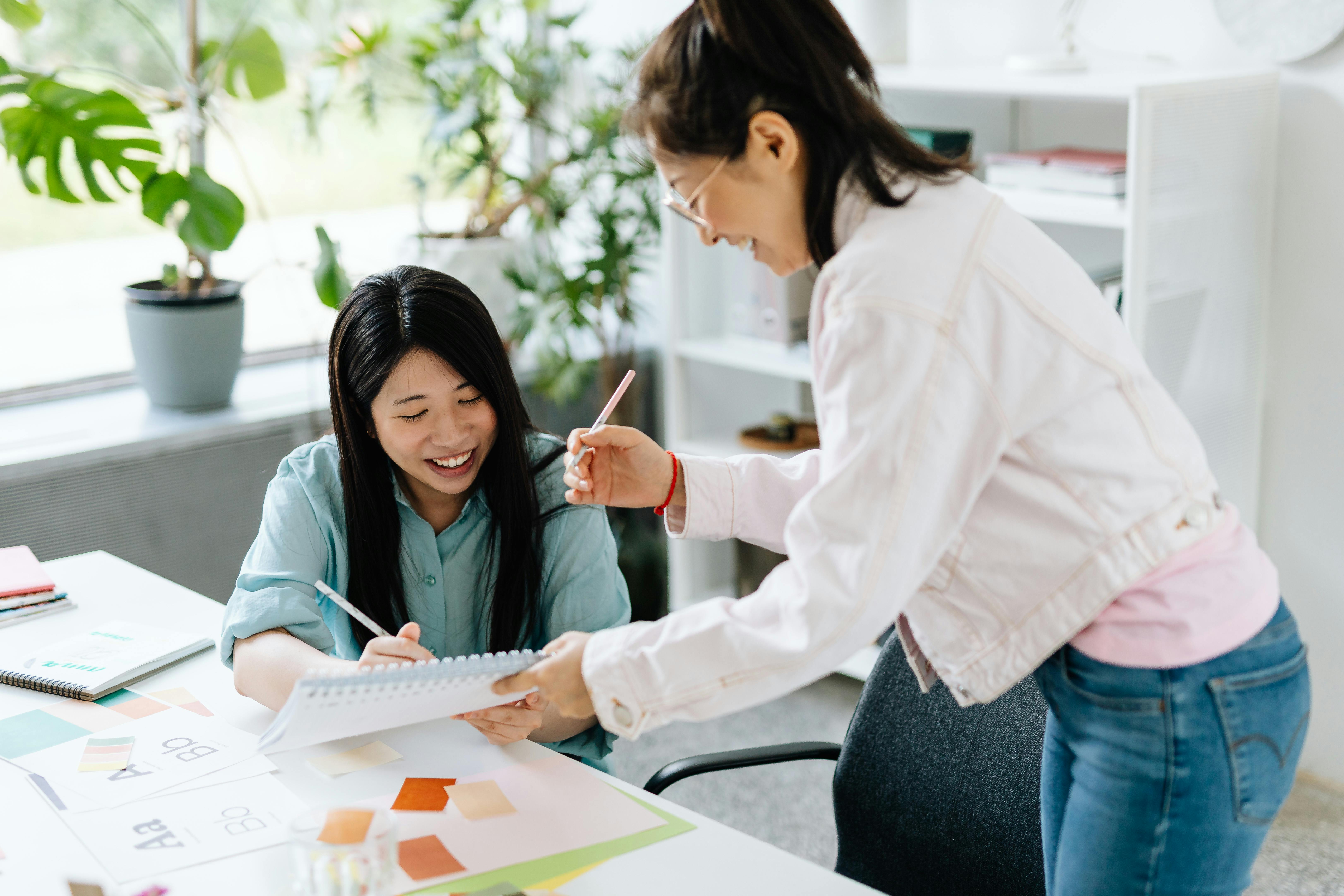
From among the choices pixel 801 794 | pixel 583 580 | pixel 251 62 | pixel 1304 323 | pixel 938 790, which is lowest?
pixel 801 794

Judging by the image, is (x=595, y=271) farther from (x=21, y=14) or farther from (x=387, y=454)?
(x=387, y=454)

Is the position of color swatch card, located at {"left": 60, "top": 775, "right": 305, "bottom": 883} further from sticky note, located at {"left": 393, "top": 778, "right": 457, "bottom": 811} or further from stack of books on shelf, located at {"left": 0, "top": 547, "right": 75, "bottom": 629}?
stack of books on shelf, located at {"left": 0, "top": 547, "right": 75, "bottom": 629}

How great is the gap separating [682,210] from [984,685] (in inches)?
19.2

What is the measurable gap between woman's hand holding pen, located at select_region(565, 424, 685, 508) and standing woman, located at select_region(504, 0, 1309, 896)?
36cm

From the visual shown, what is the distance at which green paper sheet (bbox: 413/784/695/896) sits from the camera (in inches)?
44.1

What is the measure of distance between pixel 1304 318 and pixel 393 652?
1.95 m

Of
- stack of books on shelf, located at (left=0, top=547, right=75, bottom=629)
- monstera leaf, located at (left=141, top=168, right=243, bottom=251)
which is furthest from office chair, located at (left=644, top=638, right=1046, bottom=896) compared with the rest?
monstera leaf, located at (left=141, top=168, right=243, bottom=251)

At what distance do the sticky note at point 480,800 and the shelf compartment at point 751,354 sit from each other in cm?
171

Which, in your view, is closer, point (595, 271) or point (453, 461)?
point (453, 461)

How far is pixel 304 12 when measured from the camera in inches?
130

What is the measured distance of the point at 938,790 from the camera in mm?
1465

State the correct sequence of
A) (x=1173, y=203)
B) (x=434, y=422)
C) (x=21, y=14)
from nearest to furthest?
(x=434, y=422)
(x=1173, y=203)
(x=21, y=14)

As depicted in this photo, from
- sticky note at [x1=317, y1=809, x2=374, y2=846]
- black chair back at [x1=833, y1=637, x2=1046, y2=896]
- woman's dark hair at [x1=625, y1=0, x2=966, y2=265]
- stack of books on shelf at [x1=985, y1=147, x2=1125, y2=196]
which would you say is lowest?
black chair back at [x1=833, y1=637, x2=1046, y2=896]

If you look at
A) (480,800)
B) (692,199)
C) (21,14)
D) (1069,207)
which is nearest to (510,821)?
(480,800)
